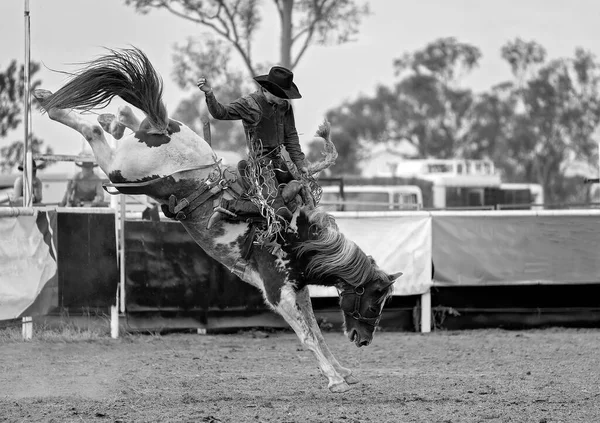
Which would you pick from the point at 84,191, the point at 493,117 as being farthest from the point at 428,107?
the point at 84,191

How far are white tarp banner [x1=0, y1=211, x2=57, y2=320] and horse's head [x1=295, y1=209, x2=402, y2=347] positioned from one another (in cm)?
360

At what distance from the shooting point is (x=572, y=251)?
12.0 meters

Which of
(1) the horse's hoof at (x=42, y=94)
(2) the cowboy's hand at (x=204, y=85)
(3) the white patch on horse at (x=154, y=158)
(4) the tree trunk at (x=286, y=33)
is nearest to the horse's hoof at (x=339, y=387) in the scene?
A: (3) the white patch on horse at (x=154, y=158)

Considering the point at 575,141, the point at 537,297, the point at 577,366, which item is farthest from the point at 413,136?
the point at 577,366

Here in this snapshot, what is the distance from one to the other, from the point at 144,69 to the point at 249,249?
176 cm

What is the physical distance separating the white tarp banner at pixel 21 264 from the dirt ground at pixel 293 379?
1.72 feet

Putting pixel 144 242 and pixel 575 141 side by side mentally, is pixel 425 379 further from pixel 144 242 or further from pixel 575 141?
pixel 575 141

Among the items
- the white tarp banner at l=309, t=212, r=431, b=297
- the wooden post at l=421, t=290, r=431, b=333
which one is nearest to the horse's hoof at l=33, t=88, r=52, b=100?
the white tarp banner at l=309, t=212, r=431, b=297

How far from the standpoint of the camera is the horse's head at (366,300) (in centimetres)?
756

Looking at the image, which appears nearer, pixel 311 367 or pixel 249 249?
pixel 249 249

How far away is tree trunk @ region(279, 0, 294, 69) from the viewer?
23688mm

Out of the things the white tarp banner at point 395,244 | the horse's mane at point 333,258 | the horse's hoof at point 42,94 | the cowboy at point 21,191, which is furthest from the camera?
the cowboy at point 21,191

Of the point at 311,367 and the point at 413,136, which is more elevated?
the point at 413,136

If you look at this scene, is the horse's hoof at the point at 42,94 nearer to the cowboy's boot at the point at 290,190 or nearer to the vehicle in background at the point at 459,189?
the cowboy's boot at the point at 290,190
